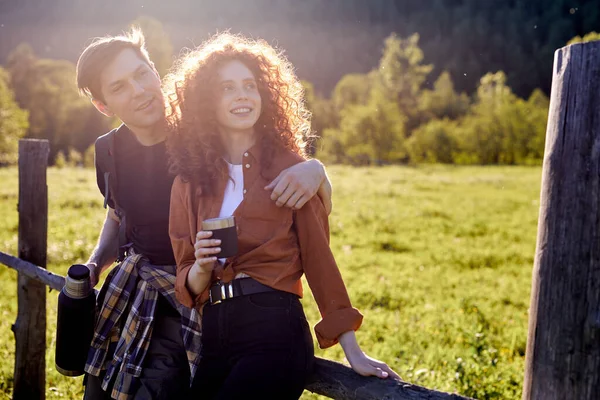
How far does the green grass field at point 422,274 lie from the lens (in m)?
4.85

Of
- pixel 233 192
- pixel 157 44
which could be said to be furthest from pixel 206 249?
pixel 157 44

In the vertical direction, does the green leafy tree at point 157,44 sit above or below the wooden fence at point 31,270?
above

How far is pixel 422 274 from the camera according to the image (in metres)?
8.34

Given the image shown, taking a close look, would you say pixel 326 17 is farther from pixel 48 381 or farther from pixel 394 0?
pixel 48 381

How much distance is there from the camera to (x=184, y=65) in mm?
2463

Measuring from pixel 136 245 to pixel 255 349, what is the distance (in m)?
0.94

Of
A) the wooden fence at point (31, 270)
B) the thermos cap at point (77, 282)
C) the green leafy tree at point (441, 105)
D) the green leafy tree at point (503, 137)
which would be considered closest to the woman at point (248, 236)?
the thermos cap at point (77, 282)

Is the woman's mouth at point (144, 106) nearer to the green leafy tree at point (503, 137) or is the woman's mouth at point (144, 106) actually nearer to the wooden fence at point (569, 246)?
the wooden fence at point (569, 246)

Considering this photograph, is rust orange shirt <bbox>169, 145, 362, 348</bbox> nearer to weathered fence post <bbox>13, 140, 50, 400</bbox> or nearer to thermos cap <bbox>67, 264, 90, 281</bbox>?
thermos cap <bbox>67, 264, 90, 281</bbox>

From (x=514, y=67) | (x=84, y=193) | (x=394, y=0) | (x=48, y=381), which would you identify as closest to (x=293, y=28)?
(x=394, y=0)

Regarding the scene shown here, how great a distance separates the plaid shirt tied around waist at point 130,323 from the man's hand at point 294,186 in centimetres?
60

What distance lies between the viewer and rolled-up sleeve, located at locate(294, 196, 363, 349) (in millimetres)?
2064

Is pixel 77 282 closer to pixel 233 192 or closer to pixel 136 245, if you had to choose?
pixel 136 245

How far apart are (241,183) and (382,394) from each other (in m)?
0.92
